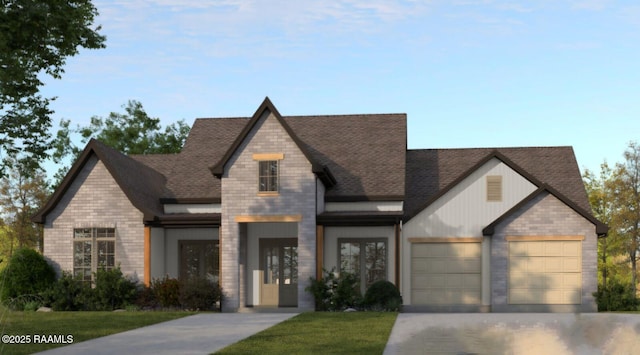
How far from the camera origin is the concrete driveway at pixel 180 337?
54.7 feet

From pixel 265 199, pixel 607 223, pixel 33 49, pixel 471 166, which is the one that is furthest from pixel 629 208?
pixel 33 49

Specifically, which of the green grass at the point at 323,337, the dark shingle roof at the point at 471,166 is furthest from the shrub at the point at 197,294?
the dark shingle roof at the point at 471,166

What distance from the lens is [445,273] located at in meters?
32.9

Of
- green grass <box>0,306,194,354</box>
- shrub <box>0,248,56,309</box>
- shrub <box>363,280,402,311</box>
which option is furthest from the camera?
shrub <box>0,248,56,309</box>

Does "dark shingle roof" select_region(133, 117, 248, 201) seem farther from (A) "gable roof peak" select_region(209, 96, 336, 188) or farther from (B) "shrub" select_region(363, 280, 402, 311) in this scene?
(B) "shrub" select_region(363, 280, 402, 311)

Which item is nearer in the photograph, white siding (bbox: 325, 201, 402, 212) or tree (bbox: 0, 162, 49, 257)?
white siding (bbox: 325, 201, 402, 212)

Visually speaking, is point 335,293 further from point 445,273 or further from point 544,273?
point 544,273

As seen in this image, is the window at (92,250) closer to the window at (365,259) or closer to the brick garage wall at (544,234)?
the window at (365,259)

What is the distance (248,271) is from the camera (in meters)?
33.4

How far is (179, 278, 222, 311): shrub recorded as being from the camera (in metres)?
30.7

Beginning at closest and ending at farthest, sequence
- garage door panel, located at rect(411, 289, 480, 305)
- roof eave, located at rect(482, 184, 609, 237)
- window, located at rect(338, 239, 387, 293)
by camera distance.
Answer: roof eave, located at rect(482, 184, 609, 237), window, located at rect(338, 239, 387, 293), garage door panel, located at rect(411, 289, 480, 305)

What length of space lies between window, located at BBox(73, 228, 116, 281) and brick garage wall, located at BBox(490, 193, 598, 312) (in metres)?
14.2

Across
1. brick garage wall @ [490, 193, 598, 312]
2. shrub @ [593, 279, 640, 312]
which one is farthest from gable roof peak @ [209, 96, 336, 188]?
shrub @ [593, 279, 640, 312]

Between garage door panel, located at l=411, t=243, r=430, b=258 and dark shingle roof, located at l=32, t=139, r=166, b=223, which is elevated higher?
dark shingle roof, located at l=32, t=139, r=166, b=223
